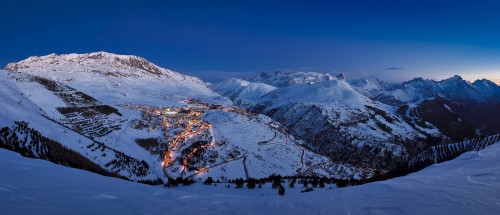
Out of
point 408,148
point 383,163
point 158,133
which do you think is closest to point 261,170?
point 158,133

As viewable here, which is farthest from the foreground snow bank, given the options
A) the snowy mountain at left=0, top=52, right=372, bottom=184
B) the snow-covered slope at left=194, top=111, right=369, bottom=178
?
the snow-covered slope at left=194, top=111, right=369, bottom=178

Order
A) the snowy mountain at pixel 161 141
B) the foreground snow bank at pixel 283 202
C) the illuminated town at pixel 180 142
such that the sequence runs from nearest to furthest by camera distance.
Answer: the foreground snow bank at pixel 283 202 → the snowy mountain at pixel 161 141 → the illuminated town at pixel 180 142

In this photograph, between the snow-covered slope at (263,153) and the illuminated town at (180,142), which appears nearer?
the illuminated town at (180,142)

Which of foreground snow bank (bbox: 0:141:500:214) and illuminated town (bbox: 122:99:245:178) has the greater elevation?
illuminated town (bbox: 122:99:245:178)

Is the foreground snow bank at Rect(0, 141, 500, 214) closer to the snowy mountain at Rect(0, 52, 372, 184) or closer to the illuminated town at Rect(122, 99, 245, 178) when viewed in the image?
the snowy mountain at Rect(0, 52, 372, 184)

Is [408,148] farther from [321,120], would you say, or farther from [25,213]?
[25,213]

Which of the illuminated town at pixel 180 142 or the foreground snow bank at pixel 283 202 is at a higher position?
the illuminated town at pixel 180 142

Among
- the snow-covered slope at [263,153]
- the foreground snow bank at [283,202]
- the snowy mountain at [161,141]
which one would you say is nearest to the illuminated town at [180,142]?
the snowy mountain at [161,141]

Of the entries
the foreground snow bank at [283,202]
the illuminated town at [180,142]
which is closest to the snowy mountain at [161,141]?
the illuminated town at [180,142]

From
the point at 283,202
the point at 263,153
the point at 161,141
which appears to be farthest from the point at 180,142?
the point at 283,202

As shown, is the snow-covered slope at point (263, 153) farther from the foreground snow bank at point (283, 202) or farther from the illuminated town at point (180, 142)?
the foreground snow bank at point (283, 202)

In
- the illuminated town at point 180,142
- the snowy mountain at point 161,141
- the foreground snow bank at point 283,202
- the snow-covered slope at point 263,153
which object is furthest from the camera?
the snow-covered slope at point 263,153

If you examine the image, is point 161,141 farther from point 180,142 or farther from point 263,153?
point 263,153
